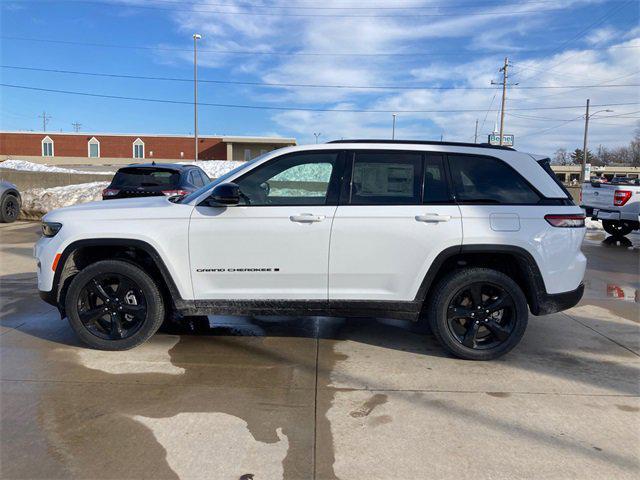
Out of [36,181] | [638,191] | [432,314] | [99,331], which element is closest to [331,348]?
[432,314]

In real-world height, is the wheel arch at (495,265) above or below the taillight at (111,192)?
below

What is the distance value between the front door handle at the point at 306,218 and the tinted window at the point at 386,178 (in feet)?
1.08

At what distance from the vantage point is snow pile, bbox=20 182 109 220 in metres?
14.6

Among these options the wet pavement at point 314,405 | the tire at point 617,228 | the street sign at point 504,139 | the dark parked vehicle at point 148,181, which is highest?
the street sign at point 504,139

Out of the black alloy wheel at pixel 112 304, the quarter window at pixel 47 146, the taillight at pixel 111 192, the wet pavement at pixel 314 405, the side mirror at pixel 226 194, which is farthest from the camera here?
the quarter window at pixel 47 146

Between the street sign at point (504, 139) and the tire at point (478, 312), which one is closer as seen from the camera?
the tire at point (478, 312)

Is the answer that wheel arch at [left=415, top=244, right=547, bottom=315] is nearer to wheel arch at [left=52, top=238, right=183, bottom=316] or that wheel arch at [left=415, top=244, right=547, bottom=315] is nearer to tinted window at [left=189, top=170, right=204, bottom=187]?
wheel arch at [left=52, top=238, right=183, bottom=316]

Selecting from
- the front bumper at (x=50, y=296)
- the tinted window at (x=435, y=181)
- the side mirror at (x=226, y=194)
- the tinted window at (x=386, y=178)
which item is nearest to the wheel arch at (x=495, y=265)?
the tinted window at (x=435, y=181)

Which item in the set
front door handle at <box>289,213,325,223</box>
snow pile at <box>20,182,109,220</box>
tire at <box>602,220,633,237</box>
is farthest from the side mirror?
tire at <box>602,220,633,237</box>

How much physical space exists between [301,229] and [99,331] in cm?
210

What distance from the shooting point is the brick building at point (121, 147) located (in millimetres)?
54125

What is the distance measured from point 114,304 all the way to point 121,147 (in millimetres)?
56794

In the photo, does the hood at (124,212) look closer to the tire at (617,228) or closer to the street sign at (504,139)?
the tire at (617,228)

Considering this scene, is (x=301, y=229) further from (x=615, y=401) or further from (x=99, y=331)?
(x=615, y=401)
